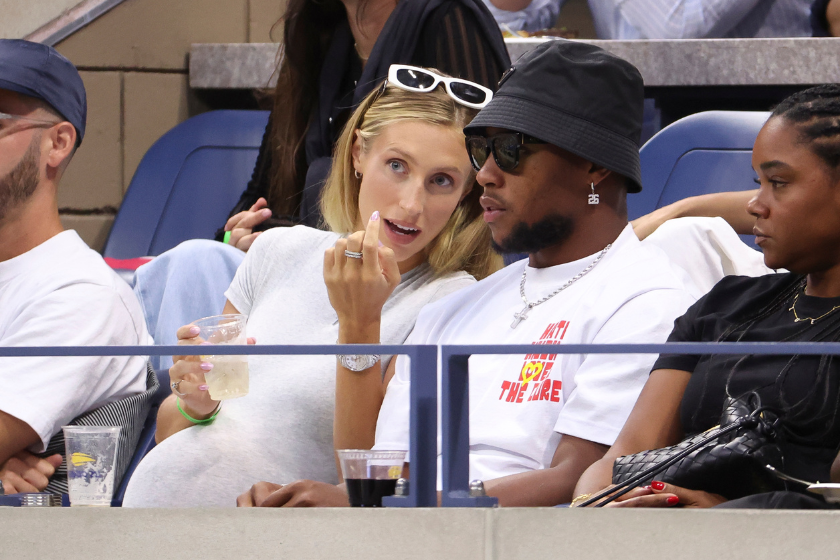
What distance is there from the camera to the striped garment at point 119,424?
6.57ft

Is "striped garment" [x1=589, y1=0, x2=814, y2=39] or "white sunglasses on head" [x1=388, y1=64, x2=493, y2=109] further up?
"striped garment" [x1=589, y1=0, x2=814, y2=39]

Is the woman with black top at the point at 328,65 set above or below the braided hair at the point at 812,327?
above

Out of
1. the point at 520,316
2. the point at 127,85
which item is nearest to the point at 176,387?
the point at 520,316

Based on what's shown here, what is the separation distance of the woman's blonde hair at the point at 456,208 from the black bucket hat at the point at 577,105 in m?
0.25

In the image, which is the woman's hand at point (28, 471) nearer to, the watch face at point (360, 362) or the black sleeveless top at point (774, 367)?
the watch face at point (360, 362)

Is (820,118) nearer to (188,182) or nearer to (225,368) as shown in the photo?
(225,368)

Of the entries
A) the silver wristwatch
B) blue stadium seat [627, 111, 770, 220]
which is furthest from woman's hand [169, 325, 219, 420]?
blue stadium seat [627, 111, 770, 220]

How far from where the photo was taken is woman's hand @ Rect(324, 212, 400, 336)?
1.91 meters

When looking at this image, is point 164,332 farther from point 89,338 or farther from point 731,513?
point 731,513

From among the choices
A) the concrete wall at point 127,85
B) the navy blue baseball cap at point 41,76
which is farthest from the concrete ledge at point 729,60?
the navy blue baseball cap at point 41,76

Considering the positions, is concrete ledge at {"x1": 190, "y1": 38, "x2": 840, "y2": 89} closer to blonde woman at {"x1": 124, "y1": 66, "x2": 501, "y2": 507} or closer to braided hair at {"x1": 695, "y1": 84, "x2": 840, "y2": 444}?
blonde woman at {"x1": 124, "y1": 66, "x2": 501, "y2": 507}

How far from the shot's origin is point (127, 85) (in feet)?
12.9

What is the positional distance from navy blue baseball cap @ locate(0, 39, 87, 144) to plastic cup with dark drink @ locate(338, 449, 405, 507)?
1.36 m

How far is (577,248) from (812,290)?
405 mm
